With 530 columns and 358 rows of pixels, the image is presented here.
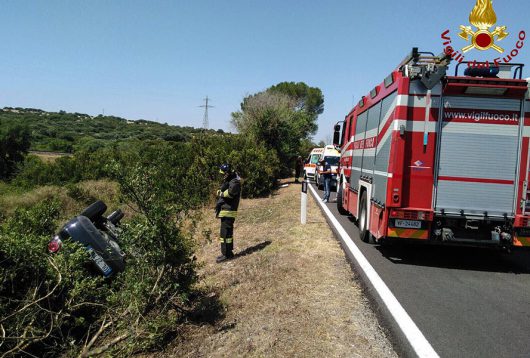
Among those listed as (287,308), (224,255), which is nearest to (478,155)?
(287,308)

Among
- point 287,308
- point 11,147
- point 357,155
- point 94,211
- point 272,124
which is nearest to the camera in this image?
point 287,308

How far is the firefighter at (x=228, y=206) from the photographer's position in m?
7.86

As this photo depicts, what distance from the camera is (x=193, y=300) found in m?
5.91

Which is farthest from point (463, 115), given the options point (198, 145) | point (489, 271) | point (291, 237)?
→ point (198, 145)

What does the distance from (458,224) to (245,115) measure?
21815 mm

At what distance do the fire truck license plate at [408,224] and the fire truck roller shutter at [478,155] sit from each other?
417 mm

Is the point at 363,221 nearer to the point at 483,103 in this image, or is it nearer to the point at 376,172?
the point at 376,172

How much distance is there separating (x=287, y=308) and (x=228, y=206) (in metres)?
3.45

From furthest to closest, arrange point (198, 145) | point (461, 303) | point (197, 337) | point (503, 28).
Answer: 1. point (198, 145)
2. point (503, 28)
3. point (461, 303)
4. point (197, 337)

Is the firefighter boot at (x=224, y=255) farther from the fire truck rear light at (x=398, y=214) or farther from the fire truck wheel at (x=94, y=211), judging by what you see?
the fire truck rear light at (x=398, y=214)

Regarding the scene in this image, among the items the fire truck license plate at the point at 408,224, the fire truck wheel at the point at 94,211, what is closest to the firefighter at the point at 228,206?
the fire truck wheel at the point at 94,211

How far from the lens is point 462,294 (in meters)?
5.46

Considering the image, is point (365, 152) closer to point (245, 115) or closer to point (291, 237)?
point (291, 237)

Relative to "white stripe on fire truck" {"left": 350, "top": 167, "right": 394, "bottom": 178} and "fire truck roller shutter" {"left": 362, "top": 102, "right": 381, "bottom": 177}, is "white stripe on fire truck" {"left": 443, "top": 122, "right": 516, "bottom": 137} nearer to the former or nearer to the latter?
"white stripe on fire truck" {"left": 350, "top": 167, "right": 394, "bottom": 178}
